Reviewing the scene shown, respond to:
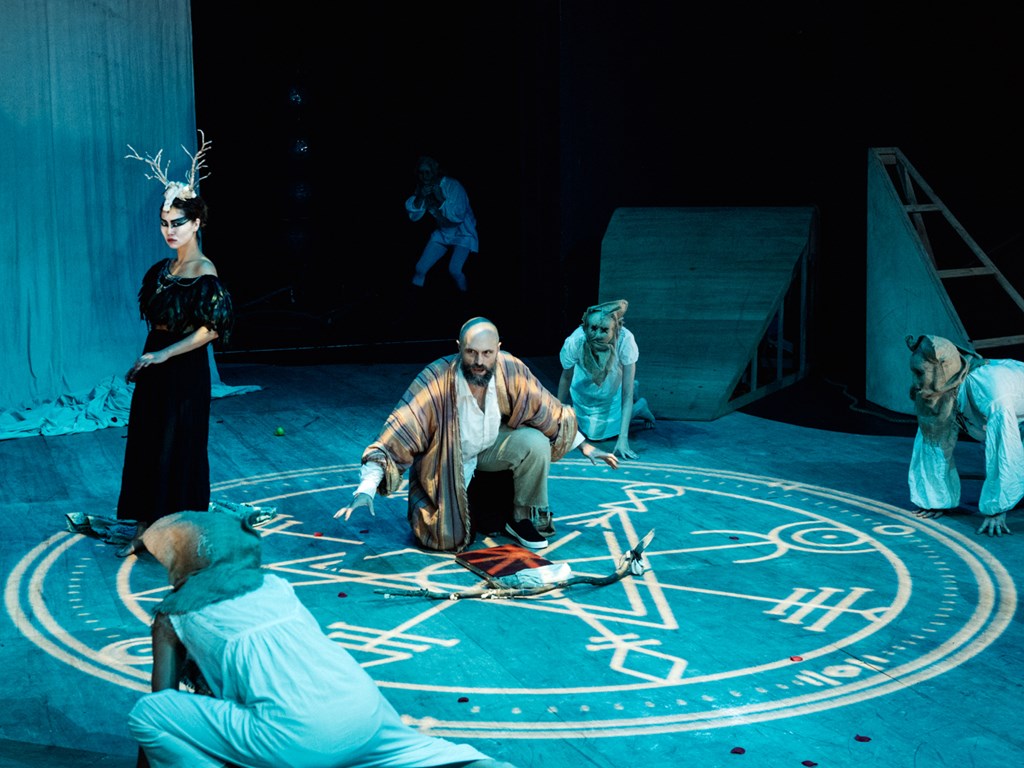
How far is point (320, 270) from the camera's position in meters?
11.9

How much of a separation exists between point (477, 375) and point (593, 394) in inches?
89.2

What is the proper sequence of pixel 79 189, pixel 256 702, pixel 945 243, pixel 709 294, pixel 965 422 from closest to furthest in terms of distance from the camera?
pixel 256 702, pixel 965 422, pixel 79 189, pixel 709 294, pixel 945 243

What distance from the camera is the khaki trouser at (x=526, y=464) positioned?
5672 millimetres

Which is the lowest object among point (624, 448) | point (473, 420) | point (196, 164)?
point (624, 448)

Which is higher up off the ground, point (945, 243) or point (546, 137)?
point (546, 137)

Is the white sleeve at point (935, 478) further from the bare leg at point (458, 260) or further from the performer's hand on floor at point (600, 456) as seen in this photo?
the bare leg at point (458, 260)

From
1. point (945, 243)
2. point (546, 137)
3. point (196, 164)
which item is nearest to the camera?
point (196, 164)

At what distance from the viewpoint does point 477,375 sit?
18.1 ft

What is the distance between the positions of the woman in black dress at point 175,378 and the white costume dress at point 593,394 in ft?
8.07

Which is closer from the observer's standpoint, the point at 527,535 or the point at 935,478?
the point at 527,535

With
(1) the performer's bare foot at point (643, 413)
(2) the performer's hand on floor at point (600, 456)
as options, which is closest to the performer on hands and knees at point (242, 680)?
(2) the performer's hand on floor at point (600, 456)

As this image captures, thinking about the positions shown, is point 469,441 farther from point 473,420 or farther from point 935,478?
point 935,478

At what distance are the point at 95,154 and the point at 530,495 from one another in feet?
15.1

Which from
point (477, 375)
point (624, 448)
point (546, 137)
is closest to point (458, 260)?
point (546, 137)
